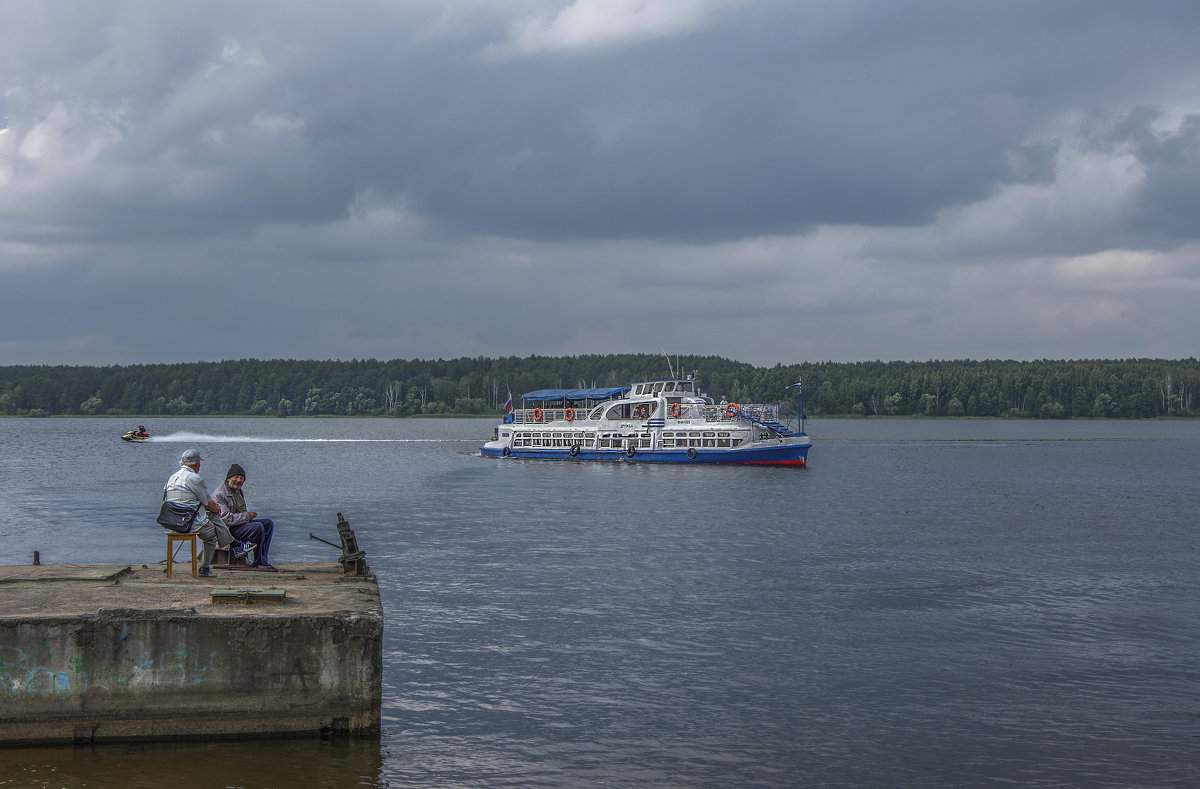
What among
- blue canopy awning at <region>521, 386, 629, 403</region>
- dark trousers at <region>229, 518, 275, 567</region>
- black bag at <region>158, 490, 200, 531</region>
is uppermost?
blue canopy awning at <region>521, 386, 629, 403</region>

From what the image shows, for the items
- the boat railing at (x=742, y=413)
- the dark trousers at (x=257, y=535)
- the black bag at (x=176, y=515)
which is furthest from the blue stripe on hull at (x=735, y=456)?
the black bag at (x=176, y=515)

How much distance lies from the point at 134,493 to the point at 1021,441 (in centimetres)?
12668

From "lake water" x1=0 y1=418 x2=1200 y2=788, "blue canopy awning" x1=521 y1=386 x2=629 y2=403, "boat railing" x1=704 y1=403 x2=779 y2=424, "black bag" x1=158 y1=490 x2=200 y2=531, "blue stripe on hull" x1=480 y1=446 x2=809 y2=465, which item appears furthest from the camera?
"blue canopy awning" x1=521 y1=386 x2=629 y2=403

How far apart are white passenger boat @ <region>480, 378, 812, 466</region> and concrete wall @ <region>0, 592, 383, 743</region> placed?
7100 centimetres

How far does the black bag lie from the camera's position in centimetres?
1658

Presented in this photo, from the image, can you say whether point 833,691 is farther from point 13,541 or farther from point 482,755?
point 13,541

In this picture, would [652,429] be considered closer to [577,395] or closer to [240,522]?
[577,395]

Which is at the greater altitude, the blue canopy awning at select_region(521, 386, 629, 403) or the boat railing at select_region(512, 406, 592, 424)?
the blue canopy awning at select_region(521, 386, 629, 403)

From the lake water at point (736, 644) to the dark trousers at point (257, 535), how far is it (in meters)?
3.15

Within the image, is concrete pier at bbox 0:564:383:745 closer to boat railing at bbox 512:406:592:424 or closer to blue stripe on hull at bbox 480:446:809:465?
blue stripe on hull at bbox 480:446:809:465

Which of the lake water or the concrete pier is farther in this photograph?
the lake water

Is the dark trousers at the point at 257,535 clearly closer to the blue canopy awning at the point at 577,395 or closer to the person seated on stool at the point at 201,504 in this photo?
the person seated on stool at the point at 201,504

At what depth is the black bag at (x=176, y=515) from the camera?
54.4 feet

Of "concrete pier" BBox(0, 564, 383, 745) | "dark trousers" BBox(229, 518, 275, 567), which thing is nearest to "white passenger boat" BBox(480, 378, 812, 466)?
"dark trousers" BBox(229, 518, 275, 567)
